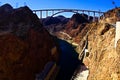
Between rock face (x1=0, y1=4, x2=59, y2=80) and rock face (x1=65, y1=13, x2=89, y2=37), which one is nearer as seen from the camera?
rock face (x1=0, y1=4, x2=59, y2=80)

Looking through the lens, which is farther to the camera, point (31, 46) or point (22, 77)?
point (31, 46)

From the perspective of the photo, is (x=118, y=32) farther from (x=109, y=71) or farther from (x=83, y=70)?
(x=83, y=70)

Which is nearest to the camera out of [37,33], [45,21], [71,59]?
[37,33]

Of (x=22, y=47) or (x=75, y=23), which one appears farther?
(x=75, y=23)

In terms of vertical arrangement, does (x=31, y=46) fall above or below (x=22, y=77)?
above

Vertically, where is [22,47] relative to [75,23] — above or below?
above

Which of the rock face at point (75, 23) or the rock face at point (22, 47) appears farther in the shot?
the rock face at point (75, 23)

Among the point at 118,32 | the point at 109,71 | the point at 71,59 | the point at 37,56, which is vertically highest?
the point at 118,32

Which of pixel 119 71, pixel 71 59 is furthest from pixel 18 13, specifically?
pixel 119 71
